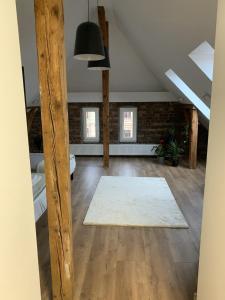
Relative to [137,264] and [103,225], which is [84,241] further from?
[137,264]

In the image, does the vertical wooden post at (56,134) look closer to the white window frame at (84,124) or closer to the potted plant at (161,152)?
the potted plant at (161,152)

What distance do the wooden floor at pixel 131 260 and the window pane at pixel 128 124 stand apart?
3608mm

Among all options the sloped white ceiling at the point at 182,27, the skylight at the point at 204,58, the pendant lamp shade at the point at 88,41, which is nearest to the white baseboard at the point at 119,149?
the sloped white ceiling at the point at 182,27

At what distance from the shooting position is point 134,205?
3.96m

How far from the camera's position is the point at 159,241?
301cm

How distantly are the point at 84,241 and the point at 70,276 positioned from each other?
Result: 1022 mm

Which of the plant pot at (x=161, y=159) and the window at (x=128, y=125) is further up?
the window at (x=128, y=125)

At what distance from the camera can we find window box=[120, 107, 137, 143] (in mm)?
7385

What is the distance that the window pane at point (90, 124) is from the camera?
7.48 meters

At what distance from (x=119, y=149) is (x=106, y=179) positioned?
224 centimetres

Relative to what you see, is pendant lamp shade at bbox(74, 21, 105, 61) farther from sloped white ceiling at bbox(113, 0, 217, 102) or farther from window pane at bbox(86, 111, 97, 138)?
window pane at bbox(86, 111, 97, 138)

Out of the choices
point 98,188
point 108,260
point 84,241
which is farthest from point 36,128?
point 108,260

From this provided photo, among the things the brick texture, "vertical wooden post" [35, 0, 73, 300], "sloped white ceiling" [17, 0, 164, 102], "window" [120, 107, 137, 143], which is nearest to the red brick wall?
the brick texture

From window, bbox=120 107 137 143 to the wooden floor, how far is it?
11.6 ft
